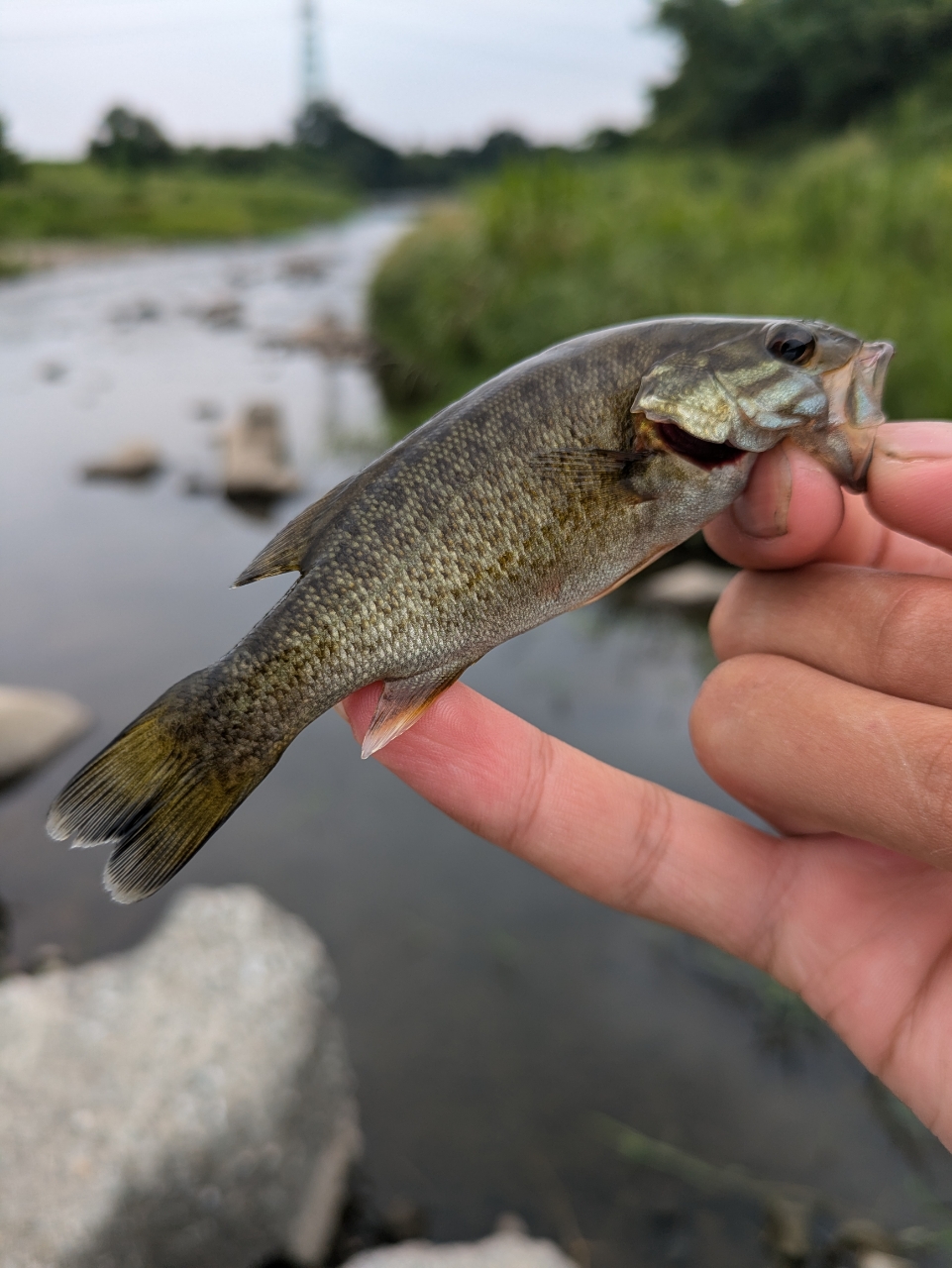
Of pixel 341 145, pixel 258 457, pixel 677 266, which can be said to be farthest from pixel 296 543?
pixel 341 145

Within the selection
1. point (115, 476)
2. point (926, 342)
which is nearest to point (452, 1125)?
point (926, 342)

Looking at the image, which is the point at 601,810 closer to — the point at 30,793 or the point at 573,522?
the point at 573,522

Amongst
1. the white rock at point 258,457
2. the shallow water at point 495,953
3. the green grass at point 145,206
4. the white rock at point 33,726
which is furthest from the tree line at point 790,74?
the white rock at point 33,726

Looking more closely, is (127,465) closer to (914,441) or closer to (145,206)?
(914,441)

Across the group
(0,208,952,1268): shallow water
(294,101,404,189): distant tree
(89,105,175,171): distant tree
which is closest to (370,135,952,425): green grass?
(0,208,952,1268): shallow water

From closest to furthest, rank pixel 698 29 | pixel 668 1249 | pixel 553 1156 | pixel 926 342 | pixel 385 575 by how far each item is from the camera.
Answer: pixel 385 575 → pixel 668 1249 → pixel 553 1156 → pixel 926 342 → pixel 698 29

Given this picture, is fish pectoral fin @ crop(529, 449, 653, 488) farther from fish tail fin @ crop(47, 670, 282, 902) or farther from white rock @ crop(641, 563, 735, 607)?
white rock @ crop(641, 563, 735, 607)
